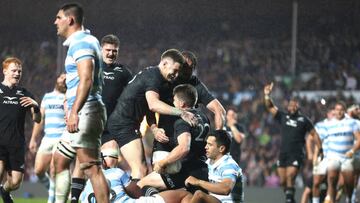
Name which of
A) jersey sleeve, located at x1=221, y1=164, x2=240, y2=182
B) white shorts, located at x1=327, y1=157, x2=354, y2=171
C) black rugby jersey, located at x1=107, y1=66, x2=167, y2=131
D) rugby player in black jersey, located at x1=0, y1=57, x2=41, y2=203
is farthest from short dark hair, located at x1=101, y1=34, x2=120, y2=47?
white shorts, located at x1=327, y1=157, x2=354, y2=171

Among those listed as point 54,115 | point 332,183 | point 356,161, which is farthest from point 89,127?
point 356,161

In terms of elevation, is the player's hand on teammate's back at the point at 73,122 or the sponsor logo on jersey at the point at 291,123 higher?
the player's hand on teammate's back at the point at 73,122

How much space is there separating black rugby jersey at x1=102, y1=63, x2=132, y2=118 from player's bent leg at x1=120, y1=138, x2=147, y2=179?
718mm

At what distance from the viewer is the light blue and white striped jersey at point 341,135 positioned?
1547 centimetres

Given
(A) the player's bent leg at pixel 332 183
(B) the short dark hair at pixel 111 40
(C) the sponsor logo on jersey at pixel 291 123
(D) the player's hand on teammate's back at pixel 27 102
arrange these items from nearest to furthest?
(B) the short dark hair at pixel 111 40, (D) the player's hand on teammate's back at pixel 27 102, (A) the player's bent leg at pixel 332 183, (C) the sponsor logo on jersey at pixel 291 123

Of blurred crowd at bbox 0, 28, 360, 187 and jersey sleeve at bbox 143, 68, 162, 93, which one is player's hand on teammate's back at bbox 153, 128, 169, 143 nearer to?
jersey sleeve at bbox 143, 68, 162, 93

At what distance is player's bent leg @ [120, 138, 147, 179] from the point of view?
8.83 m

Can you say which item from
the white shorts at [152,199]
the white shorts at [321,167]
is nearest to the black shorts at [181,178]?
the white shorts at [152,199]

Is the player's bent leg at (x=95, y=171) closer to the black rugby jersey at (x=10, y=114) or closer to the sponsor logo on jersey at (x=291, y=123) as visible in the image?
the black rugby jersey at (x=10, y=114)

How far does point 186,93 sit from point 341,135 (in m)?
8.11

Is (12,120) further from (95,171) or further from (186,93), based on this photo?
(95,171)

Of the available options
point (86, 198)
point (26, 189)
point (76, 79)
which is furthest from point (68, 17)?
point (26, 189)

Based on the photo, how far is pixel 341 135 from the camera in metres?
15.5

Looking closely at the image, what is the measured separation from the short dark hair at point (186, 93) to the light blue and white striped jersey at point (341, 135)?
8028mm
